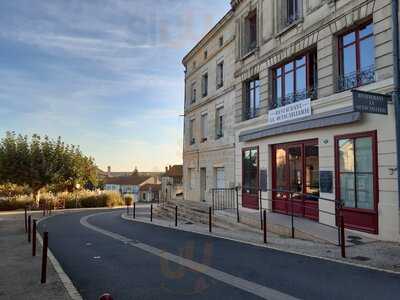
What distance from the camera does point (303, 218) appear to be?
531 inches

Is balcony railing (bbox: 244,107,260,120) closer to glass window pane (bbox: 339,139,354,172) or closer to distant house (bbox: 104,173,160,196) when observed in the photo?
glass window pane (bbox: 339,139,354,172)

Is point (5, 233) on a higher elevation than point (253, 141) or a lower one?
lower

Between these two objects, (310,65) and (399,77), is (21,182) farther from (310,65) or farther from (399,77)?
(399,77)

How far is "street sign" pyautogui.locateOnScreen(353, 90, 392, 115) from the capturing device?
9.47 metres

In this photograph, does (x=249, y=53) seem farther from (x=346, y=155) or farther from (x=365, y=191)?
(x=365, y=191)

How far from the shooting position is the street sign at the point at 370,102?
9.47 metres

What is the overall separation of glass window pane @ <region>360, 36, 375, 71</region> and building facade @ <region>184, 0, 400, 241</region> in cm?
3

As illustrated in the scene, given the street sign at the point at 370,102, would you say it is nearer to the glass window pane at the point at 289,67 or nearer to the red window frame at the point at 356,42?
the red window frame at the point at 356,42

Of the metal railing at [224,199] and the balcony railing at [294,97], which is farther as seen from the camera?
the metal railing at [224,199]

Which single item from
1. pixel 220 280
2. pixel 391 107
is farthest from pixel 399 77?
pixel 220 280

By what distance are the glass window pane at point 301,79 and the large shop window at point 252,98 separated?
2.87m

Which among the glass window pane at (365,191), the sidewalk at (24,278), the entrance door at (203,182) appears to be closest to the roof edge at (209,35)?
the entrance door at (203,182)

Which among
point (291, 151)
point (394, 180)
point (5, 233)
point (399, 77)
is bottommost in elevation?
point (5, 233)

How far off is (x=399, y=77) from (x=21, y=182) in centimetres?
2788
